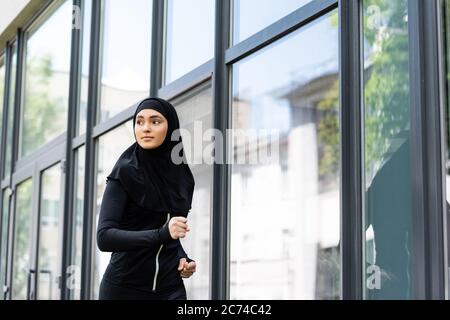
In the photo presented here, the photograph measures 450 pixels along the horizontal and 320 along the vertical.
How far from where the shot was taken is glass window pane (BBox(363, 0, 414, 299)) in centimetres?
339

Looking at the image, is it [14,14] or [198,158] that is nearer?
[198,158]

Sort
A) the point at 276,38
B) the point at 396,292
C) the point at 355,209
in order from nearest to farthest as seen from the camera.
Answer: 1. the point at 396,292
2. the point at 355,209
3. the point at 276,38

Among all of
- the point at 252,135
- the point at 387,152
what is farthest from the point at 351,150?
the point at 252,135

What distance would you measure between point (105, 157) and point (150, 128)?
2.61 metres

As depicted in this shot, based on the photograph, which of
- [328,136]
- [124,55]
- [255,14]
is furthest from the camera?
[328,136]

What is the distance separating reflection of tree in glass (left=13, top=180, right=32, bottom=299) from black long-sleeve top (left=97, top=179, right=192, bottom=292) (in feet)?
16.4

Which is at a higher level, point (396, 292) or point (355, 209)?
point (355, 209)

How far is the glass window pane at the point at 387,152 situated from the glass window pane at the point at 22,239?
535cm

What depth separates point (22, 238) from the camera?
8781 millimetres

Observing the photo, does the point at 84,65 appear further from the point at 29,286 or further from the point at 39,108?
the point at 29,286

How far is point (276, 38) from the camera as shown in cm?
436

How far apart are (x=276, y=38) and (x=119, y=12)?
7.15 feet
